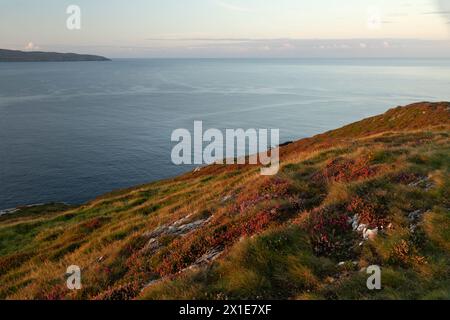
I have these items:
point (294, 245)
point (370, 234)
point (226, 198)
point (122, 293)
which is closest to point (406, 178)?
point (370, 234)

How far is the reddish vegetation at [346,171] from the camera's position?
1600 centimetres

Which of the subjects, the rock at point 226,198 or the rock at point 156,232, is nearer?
the rock at point 156,232

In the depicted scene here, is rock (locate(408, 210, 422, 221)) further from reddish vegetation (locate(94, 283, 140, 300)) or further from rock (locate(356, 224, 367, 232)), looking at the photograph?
reddish vegetation (locate(94, 283, 140, 300))

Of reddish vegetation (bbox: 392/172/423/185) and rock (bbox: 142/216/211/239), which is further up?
reddish vegetation (bbox: 392/172/423/185)

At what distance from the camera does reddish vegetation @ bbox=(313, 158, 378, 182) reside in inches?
630

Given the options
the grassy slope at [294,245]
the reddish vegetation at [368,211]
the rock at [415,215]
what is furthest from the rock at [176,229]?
the rock at [415,215]

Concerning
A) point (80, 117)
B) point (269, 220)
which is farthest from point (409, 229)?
point (80, 117)

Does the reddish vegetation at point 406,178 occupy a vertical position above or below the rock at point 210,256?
above

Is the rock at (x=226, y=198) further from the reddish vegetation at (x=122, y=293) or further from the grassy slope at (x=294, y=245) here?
the reddish vegetation at (x=122, y=293)

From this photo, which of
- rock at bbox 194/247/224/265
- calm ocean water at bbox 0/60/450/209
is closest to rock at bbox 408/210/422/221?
rock at bbox 194/247/224/265

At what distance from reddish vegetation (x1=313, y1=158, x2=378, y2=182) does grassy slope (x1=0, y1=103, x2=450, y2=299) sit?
50mm

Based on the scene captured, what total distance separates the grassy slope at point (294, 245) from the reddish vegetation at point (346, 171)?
0.16 feet

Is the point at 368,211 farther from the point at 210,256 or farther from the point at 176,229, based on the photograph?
the point at 176,229

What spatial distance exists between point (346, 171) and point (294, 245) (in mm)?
7371
